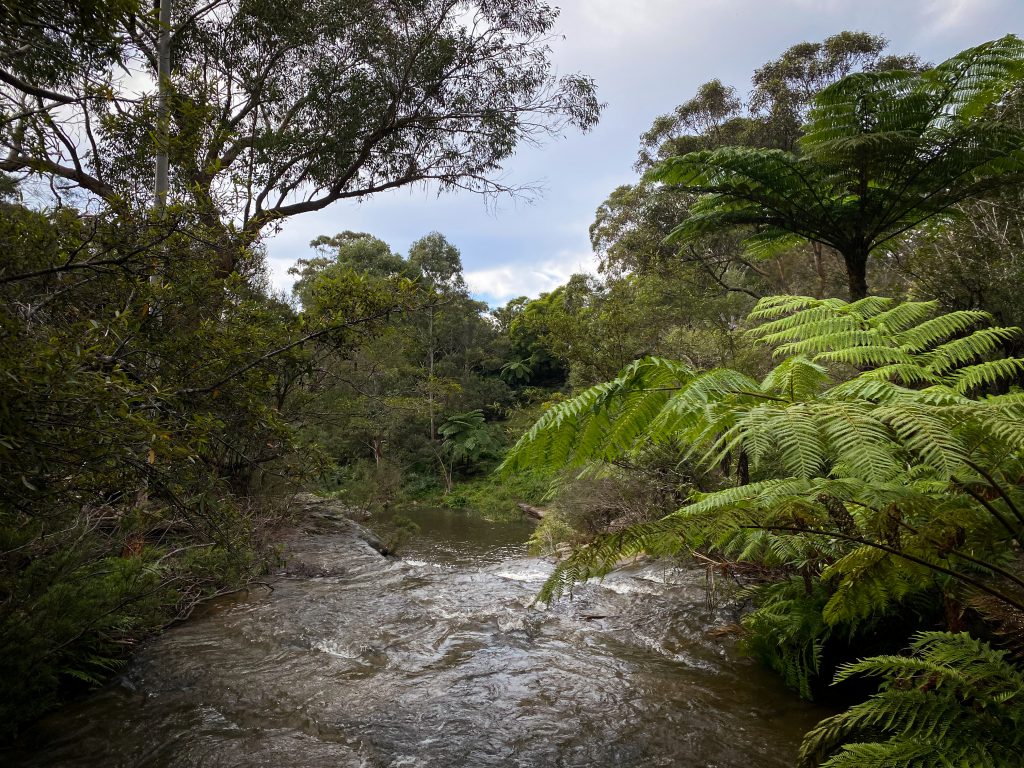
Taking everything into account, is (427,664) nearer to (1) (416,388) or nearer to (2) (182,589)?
(2) (182,589)

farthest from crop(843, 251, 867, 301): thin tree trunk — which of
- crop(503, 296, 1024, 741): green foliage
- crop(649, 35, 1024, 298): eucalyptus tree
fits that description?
crop(503, 296, 1024, 741): green foliage

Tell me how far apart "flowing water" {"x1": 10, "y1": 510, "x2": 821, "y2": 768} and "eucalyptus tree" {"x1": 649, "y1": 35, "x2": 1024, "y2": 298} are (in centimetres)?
329

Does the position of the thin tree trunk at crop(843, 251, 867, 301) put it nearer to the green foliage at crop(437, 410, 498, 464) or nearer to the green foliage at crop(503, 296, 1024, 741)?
the green foliage at crop(503, 296, 1024, 741)

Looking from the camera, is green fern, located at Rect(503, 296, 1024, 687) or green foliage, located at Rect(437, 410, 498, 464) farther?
green foliage, located at Rect(437, 410, 498, 464)

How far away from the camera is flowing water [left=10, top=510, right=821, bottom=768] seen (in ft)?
8.13

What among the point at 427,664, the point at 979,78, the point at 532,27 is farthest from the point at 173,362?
the point at 532,27

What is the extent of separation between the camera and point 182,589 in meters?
4.46

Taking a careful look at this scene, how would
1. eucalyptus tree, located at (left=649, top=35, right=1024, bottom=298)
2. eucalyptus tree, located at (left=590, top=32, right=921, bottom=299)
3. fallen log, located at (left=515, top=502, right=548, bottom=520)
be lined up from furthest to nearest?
fallen log, located at (left=515, top=502, right=548, bottom=520) → eucalyptus tree, located at (left=590, top=32, right=921, bottom=299) → eucalyptus tree, located at (left=649, top=35, right=1024, bottom=298)

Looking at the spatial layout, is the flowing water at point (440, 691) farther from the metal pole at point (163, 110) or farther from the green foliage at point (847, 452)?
the metal pole at point (163, 110)

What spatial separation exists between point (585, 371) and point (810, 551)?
6.38 metres

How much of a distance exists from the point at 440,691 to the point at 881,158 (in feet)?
16.8

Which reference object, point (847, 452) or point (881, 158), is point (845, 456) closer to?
point (847, 452)

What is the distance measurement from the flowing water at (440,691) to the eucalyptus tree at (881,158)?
130 inches

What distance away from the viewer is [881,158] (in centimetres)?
438
